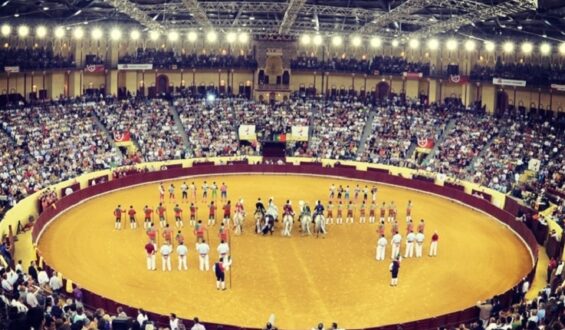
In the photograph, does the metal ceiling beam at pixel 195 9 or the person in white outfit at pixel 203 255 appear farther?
the metal ceiling beam at pixel 195 9

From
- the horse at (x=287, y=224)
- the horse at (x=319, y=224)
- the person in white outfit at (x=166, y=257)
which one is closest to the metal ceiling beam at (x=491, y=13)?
the horse at (x=319, y=224)

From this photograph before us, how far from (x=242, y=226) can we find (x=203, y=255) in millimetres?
8065

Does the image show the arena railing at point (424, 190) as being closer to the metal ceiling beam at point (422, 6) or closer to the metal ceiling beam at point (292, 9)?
the metal ceiling beam at point (422, 6)

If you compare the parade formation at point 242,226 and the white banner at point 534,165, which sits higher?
the white banner at point 534,165

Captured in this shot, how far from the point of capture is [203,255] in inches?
1105

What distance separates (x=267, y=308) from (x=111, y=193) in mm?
23915

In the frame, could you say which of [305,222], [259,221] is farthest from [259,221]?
[305,222]

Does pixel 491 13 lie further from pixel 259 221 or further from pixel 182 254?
pixel 182 254

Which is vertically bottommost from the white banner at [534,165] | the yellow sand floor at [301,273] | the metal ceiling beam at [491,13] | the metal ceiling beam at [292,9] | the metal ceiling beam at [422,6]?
the yellow sand floor at [301,273]

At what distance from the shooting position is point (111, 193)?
45.2 m

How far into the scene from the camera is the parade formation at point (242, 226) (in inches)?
1101

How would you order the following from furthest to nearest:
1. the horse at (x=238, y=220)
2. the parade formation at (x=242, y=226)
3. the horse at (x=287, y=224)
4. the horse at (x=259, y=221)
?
1. the horse at (x=259, y=221)
2. the horse at (x=238, y=220)
3. the horse at (x=287, y=224)
4. the parade formation at (x=242, y=226)

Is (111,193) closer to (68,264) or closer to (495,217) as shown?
(68,264)

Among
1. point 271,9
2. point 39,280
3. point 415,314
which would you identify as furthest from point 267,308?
point 271,9
